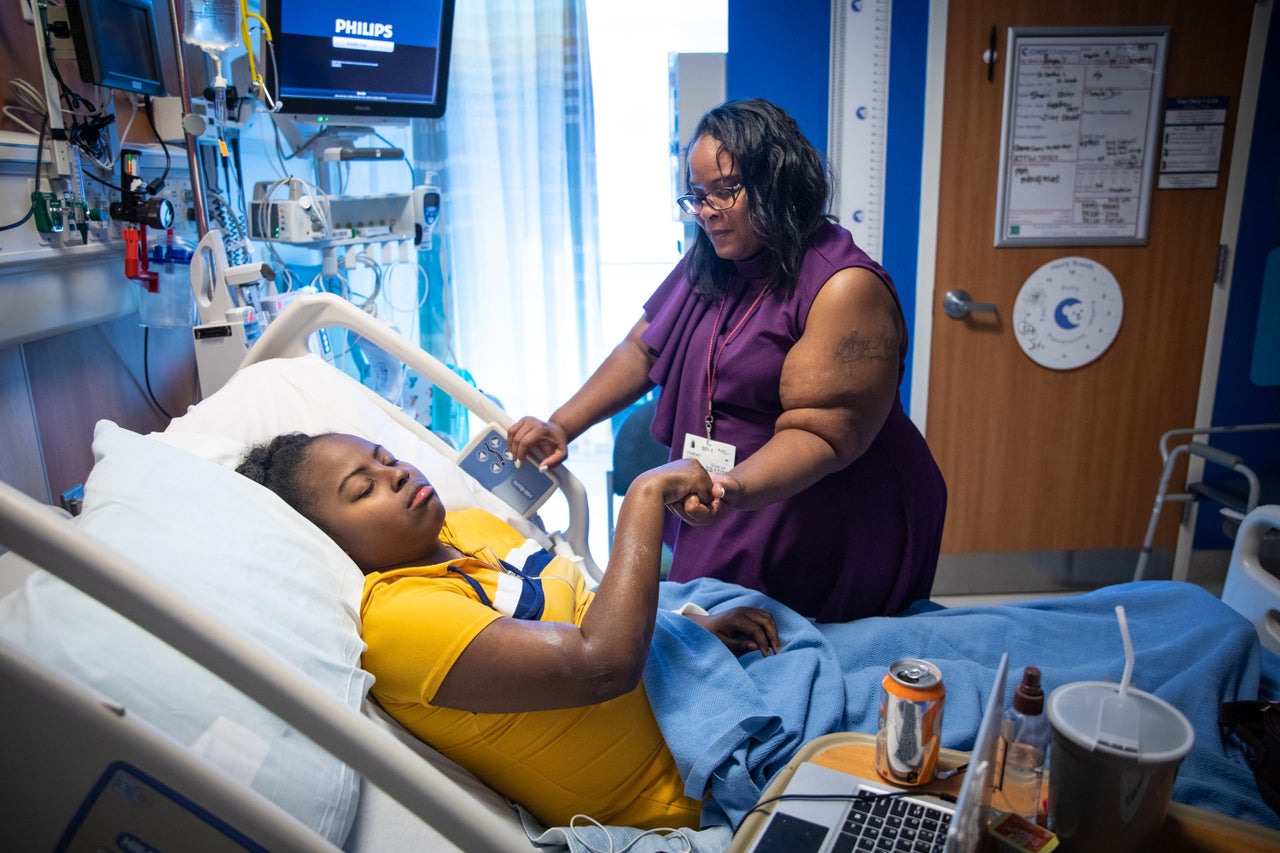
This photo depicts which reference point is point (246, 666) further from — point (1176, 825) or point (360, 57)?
point (360, 57)

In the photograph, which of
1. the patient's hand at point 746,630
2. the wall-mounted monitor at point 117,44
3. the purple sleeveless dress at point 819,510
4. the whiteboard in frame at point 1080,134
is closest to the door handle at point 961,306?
the whiteboard in frame at point 1080,134

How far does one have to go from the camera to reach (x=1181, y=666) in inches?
48.7

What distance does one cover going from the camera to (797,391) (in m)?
1.49

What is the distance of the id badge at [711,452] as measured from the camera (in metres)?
1.63

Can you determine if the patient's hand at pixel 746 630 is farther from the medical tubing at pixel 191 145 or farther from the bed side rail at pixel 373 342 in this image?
the medical tubing at pixel 191 145

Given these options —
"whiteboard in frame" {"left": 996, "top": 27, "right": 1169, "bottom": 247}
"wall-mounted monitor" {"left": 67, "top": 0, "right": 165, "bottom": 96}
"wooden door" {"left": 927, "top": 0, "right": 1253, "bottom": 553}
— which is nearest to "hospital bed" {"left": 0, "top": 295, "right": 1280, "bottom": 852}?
"wall-mounted monitor" {"left": 67, "top": 0, "right": 165, "bottom": 96}

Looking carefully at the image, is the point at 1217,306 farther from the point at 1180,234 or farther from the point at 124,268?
the point at 124,268

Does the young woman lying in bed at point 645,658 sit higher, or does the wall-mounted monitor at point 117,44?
the wall-mounted monitor at point 117,44

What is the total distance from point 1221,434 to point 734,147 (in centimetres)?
267

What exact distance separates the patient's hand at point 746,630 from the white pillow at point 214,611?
571mm

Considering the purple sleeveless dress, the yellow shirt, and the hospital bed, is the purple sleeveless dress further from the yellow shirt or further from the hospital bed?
the yellow shirt

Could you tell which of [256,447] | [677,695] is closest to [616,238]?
[256,447]

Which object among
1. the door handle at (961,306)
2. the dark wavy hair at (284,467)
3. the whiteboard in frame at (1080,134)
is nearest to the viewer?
the dark wavy hair at (284,467)

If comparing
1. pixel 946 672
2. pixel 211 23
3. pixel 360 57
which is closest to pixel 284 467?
pixel 946 672
